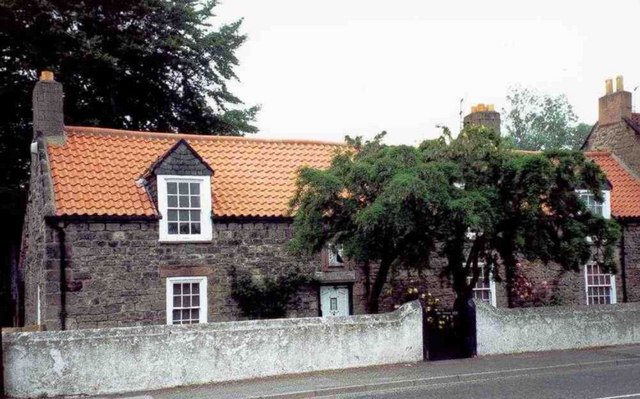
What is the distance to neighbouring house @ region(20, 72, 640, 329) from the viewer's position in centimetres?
1903

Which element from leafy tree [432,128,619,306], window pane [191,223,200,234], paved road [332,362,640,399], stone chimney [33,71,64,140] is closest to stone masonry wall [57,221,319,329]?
window pane [191,223,200,234]

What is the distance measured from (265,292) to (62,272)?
6.00 meters

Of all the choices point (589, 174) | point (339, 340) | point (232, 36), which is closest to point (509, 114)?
point (232, 36)

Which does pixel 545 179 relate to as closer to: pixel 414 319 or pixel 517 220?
pixel 517 220

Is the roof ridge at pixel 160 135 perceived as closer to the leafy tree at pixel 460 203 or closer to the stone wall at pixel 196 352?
the leafy tree at pixel 460 203

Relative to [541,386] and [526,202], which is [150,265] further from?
[541,386]

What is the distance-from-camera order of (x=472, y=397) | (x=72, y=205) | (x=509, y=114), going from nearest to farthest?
1. (x=472, y=397)
2. (x=72, y=205)
3. (x=509, y=114)

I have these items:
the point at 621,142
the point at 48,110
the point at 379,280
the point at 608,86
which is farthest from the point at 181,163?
the point at 608,86

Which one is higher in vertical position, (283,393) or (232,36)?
(232,36)

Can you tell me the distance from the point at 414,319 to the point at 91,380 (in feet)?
24.9

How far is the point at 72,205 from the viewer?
1919 centimetres

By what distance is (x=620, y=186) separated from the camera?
28.5 meters

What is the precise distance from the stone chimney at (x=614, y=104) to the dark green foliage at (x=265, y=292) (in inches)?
716

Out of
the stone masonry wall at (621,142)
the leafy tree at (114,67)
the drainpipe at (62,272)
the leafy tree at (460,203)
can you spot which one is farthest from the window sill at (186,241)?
the stone masonry wall at (621,142)
